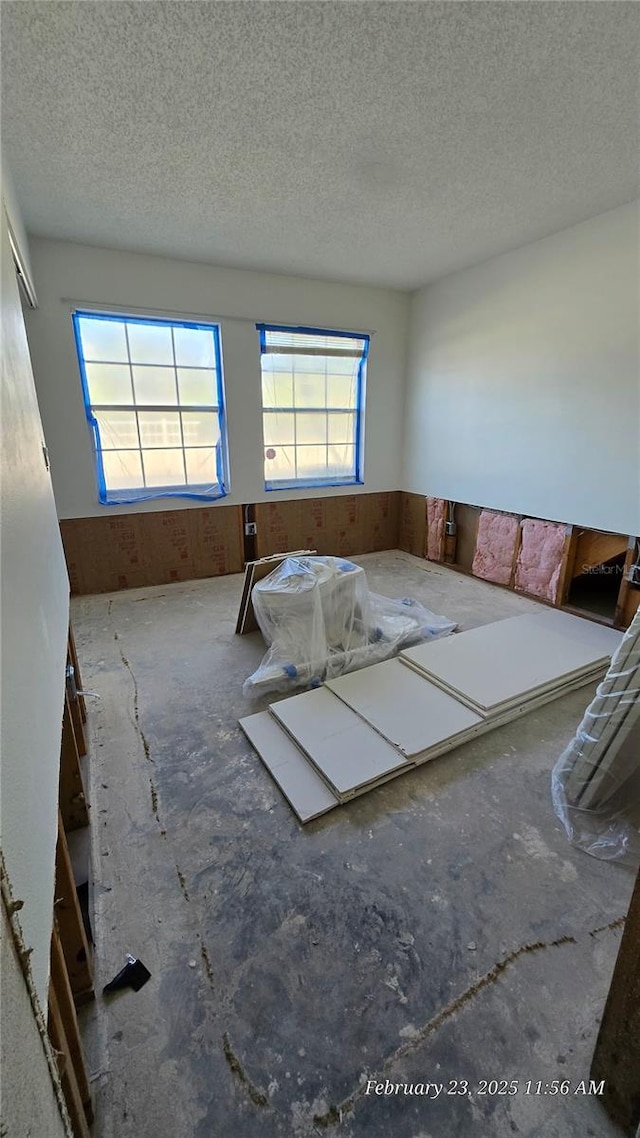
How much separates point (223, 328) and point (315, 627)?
3.19 m

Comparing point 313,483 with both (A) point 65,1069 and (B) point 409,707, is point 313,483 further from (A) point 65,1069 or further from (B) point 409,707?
(A) point 65,1069

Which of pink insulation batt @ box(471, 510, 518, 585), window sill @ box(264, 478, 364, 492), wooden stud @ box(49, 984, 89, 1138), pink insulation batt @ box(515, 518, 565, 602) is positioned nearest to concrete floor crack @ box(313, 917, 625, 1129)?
wooden stud @ box(49, 984, 89, 1138)

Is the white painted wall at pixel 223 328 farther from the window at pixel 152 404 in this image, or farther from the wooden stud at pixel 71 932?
the wooden stud at pixel 71 932

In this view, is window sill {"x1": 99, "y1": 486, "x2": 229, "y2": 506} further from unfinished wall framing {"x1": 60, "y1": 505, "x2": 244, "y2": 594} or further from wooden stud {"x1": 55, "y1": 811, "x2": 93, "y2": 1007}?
wooden stud {"x1": 55, "y1": 811, "x2": 93, "y2": 1007}

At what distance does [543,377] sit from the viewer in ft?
12.5

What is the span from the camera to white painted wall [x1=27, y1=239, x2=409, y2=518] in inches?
145

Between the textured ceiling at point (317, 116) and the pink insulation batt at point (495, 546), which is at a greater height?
the textured ceiling at point (317, 116)

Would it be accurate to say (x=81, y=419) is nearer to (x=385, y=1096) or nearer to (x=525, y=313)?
(x=525, y=313)

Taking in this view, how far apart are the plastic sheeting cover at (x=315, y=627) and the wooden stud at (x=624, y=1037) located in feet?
6.14

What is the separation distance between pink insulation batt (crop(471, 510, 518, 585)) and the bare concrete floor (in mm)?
2224

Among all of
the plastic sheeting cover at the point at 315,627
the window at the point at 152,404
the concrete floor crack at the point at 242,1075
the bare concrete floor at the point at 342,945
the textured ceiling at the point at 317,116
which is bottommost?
the concrete floor crack at the point at 242,1075

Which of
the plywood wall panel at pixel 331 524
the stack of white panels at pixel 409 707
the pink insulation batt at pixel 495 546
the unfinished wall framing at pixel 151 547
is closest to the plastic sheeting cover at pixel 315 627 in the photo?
the stack of white panels at pixel 409 707

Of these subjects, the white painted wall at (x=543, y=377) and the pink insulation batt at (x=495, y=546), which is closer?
the white painted wall at (x=543, y=377)

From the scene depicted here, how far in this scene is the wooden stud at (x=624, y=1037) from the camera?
0.97m
